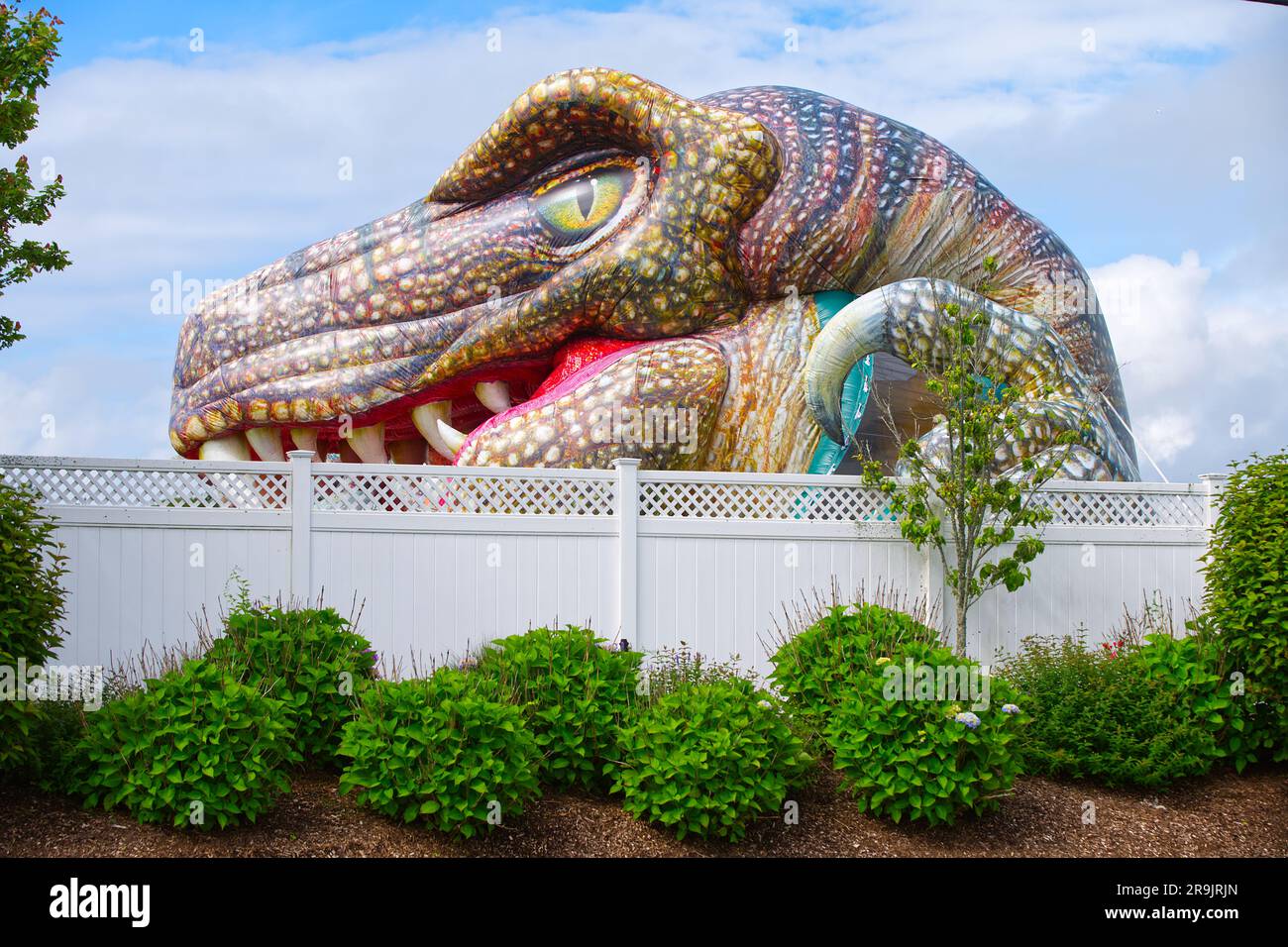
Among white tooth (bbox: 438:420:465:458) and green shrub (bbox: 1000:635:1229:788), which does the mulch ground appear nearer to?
green shrub (bbox: 1000:635:1229:788)

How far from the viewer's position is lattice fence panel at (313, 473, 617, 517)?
31.7ft

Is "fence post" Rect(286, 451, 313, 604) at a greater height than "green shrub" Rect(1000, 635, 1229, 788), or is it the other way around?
"fence post" Rect(286, 451, 313, 604)

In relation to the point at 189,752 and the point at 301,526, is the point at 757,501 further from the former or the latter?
the point at 189,752

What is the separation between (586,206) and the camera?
14.0 m

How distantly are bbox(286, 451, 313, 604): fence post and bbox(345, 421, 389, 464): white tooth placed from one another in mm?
5427

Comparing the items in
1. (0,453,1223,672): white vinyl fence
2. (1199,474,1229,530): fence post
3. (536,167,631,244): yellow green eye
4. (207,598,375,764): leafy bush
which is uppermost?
(536,167,631,244): yellow green eye

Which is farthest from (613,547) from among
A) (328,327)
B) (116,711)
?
(328,327)

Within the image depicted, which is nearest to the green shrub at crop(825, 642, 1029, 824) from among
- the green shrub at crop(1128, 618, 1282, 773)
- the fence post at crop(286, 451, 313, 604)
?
the green shrub at crop(1128, 618, 1282, 773)

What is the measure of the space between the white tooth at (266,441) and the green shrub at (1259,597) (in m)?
10.7

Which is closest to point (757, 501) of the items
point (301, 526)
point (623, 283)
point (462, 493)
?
point (462, 493)

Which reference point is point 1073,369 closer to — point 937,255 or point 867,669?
point 937,255

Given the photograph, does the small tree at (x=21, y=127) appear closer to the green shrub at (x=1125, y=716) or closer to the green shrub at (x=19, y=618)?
the green shrub at (x=19, y=618)

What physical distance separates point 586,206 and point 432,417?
3148 mm

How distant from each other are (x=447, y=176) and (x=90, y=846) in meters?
10.0
